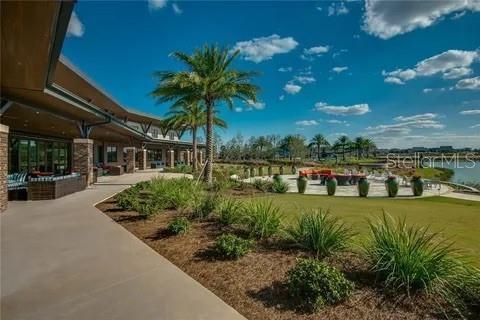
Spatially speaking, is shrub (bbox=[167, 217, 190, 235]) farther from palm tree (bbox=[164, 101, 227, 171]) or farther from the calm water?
the calm water

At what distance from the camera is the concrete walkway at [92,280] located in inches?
147

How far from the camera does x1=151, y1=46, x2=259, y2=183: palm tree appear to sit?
17.7 metres

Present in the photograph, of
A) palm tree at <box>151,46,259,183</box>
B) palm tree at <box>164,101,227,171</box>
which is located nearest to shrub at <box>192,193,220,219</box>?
palm tree at <box>151,46,259,183</box>

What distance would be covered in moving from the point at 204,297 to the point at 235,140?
82541mm

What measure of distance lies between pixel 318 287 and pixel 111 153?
40.8m

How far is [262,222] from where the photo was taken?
21.6 ft

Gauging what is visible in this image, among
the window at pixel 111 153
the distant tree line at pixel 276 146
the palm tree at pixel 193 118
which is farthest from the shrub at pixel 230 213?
the distant tree line at pixel 276 146

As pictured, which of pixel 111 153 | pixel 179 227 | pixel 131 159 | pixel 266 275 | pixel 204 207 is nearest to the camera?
pixel 266 275

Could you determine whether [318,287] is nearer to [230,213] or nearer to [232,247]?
[232,247]

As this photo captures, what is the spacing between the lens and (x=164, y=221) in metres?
8.49

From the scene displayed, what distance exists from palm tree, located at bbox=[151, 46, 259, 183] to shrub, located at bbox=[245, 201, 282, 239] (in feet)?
33.7

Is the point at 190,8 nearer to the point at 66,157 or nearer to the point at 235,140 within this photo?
the point at 66,157

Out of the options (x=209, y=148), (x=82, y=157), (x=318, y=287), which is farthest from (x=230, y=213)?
(x=82, y=157)

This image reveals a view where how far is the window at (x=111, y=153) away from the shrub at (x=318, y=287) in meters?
39.4
